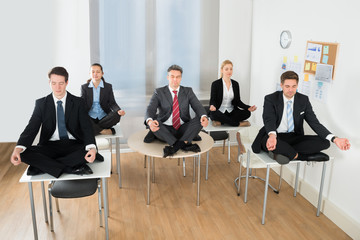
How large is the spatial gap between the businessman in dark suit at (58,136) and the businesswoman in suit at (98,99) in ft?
3.16

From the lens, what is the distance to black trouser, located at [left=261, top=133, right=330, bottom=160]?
3539 mm

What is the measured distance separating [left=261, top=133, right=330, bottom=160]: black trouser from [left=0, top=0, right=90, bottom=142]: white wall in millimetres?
3035

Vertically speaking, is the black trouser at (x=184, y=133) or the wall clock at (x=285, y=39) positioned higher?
the wall clock at (x=285, y=39)

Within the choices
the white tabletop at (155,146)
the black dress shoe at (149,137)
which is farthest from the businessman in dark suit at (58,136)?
the black dress shoe at (149,137)

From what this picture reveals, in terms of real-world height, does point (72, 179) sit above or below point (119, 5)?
below

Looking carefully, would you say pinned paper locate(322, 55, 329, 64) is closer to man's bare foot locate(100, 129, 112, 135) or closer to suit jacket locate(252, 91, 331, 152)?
suit jacket locate(252, 91, 331, 152)

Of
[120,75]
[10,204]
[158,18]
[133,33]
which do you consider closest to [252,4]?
[158,18]

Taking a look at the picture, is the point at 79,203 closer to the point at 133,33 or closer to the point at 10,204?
the point at 10,204

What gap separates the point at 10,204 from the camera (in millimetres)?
4113

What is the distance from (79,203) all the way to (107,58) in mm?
2224

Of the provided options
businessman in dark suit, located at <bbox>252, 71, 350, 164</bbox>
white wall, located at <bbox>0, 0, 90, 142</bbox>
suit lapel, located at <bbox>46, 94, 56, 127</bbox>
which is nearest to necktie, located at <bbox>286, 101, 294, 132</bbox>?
businessman in dark suit, located at <bbox>252, 71, 350, 164</bbox>

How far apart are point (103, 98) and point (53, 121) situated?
128 centimetres

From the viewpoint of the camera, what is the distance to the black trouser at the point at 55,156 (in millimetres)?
2969

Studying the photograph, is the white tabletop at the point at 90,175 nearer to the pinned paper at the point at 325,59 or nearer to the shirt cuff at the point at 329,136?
the shirt cuff at the point at 329,136
